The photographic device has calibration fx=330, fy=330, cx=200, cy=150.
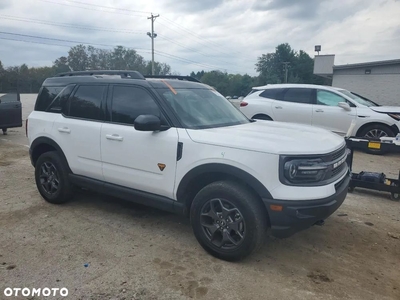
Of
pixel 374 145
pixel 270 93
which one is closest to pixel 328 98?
pixel 270 93

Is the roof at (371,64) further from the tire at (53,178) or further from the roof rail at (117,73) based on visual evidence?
the tire at (53,178)

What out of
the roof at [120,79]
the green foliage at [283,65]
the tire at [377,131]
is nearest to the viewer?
the roof at [120,79]

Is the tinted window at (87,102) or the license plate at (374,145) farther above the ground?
the tinted window at (87,102)

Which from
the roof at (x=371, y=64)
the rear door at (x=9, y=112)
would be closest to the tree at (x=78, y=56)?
the roof at (x=371, y=64)

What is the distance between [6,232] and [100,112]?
1.83 m

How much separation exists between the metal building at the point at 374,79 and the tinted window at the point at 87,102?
1992cm

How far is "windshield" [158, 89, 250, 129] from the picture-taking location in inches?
148

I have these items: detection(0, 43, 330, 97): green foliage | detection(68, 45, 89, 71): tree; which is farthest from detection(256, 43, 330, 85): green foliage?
detection(68, 45, 89, 71): tree

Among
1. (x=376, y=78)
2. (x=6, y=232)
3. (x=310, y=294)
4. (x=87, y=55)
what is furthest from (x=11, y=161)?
(x=87, y=55)

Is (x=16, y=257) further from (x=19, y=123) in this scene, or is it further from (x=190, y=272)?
(x=19, y=123)

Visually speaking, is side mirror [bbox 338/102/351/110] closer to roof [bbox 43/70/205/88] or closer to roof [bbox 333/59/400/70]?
roof [bbox 43/70/205/88]

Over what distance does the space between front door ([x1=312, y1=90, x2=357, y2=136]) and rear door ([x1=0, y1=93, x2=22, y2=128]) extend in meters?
9.56

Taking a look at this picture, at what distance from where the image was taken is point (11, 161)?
776cm

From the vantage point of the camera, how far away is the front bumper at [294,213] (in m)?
2.92
